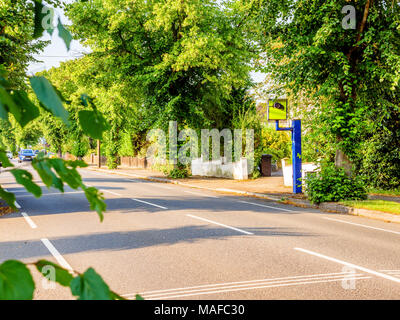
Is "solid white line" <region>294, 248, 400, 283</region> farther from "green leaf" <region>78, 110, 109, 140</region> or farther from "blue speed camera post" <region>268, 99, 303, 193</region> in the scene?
"blue speed camera post" <region>268, 99, 303, 193</region>

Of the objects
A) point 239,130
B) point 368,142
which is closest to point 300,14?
point 368,142

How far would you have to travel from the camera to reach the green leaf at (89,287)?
904 mm

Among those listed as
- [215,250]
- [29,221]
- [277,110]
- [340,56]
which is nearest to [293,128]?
[277,110]

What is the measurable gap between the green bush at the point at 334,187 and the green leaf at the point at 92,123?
483 inches

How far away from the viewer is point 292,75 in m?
13.1

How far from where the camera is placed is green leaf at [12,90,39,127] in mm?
1072

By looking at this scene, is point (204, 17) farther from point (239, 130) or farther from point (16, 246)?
point (16, 246)

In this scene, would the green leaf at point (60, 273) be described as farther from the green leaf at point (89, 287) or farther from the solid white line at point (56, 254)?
the solid white line at point (56, 254)

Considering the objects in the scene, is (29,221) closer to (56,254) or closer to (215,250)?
(56,254)

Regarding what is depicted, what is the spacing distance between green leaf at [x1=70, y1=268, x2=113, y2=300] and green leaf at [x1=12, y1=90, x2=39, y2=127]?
1.59ft

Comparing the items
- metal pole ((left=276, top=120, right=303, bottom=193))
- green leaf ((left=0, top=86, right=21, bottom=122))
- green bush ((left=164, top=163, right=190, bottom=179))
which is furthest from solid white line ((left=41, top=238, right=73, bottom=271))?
green bush ((left=164, top=163, right=190, bottom=179))

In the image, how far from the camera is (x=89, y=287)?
0.91 metres

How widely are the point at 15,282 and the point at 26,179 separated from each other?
0.27 meters

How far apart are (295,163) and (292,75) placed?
12.1 feet
